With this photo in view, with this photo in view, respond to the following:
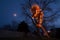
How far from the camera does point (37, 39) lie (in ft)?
56.3

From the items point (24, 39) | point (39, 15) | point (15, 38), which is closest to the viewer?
point (39, 15)

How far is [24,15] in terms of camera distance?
2477 centimetres

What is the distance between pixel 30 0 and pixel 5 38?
36.2ft

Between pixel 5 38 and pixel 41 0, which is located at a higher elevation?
pixel 41 0

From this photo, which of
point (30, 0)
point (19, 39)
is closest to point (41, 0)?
point (30, 0)

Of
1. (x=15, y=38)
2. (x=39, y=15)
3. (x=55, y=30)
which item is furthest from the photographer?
(x=55, y=30)

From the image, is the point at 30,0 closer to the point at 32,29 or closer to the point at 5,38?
the point at 32,29

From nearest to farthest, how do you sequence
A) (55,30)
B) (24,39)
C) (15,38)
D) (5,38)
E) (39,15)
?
1. (39,15)
2. (5,38)
3. (15,38)
4. (24,39)
5. (55,30)

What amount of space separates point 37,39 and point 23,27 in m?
7.41

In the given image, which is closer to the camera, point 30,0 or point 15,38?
point 15,38

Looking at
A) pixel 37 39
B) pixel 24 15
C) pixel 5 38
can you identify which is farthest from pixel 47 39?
pixel 24 15

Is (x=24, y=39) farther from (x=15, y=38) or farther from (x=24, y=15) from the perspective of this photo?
(x=24, y=15)

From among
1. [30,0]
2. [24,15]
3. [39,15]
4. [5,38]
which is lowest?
[5,38]

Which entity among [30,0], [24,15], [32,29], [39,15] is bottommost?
[39,15]
